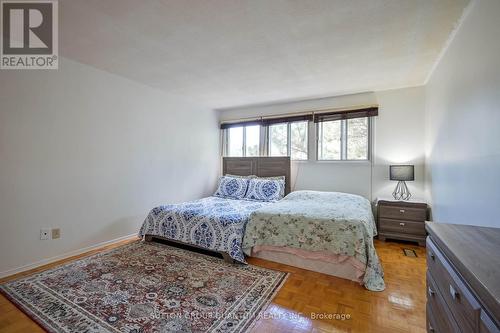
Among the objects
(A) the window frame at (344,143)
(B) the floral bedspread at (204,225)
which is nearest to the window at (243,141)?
(A) the window frame at (344,143)

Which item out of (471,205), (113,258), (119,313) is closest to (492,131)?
(471,205)

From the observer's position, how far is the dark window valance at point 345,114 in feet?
12.0

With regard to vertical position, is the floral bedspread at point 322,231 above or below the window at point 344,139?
below

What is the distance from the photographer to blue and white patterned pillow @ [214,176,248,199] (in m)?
4.03

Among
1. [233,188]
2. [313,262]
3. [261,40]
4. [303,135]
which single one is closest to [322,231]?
[313,262]

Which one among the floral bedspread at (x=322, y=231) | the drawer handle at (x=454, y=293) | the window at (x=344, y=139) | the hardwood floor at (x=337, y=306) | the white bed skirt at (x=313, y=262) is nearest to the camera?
the drawer handle at (x=454, y=293)

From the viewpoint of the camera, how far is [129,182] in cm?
331

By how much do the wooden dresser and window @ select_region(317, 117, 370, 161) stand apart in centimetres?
293

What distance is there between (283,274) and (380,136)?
106 inches

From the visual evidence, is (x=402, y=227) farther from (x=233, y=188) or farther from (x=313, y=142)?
(x=233, y=188)

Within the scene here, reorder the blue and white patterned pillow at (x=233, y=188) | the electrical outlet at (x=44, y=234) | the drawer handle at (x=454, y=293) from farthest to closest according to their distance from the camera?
the blue and white patterned pillow at (x=233, y=188), the electrical outlet at (x=44, y=234), the drawer handle at (x=454, y=293)

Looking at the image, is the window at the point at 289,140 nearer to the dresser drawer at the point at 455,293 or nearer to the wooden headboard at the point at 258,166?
the wooden headboard at the point at 258,166

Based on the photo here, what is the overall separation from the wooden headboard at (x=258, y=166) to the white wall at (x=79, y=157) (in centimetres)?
110

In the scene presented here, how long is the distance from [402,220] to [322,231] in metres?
1.63
